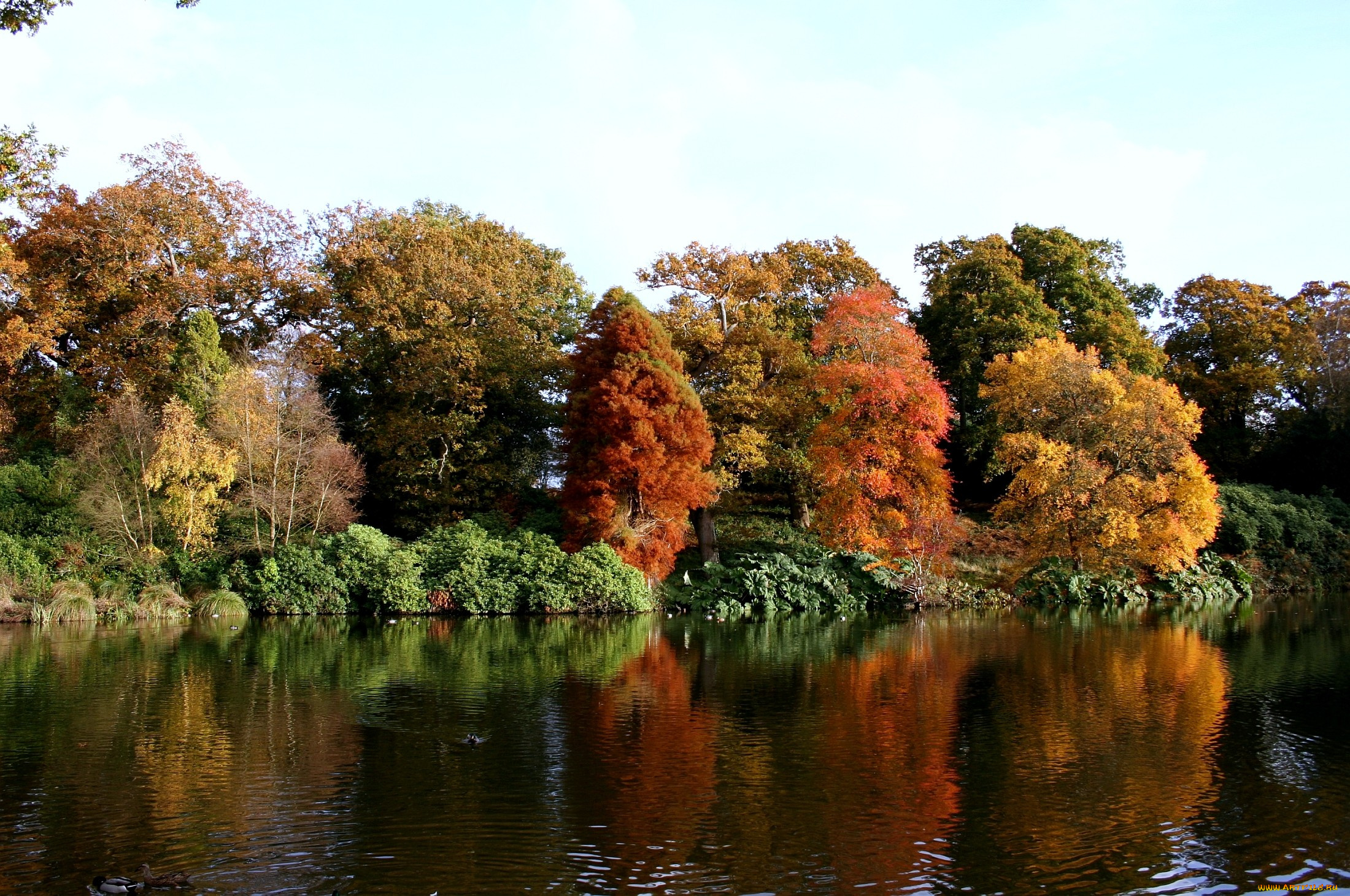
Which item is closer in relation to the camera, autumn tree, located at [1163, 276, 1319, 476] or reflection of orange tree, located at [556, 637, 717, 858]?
reflection of orange tree, located at [556, 637, 717, 858]

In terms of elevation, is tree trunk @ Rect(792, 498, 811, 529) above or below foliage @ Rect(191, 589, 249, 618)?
above

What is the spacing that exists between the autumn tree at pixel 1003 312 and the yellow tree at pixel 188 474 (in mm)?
25845

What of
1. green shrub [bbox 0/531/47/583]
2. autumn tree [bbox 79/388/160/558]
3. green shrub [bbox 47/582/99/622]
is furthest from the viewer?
autumn tree [bbox 79/388/160/558]

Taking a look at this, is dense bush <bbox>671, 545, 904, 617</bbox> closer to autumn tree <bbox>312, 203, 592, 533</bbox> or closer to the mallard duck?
autumn tree <bbox>312, 203, 592, 533</bbox>

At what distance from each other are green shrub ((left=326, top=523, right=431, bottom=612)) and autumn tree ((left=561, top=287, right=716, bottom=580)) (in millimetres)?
4632

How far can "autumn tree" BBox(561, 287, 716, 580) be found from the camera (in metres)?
29.9

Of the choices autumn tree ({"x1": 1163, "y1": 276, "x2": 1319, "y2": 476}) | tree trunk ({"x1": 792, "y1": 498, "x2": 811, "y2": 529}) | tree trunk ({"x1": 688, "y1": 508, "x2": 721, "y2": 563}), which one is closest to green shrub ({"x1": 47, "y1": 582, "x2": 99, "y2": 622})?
tree trunk ({"x1": 688, "y1": 508, "x2": 721, "y2": 563})

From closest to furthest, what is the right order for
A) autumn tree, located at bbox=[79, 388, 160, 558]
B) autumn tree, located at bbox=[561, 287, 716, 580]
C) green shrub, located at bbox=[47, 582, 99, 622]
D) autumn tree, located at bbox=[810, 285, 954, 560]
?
green shrub, located at bbox=[47, 582, 99, 622], autumn tree, located at bbox=[79, 388, 160, 558], autumn tree, located at bbox=[561, 287, 716, 580], autumn tree, located at bbox=[810, 285, 954, 560]

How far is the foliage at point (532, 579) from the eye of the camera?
95.5 ft

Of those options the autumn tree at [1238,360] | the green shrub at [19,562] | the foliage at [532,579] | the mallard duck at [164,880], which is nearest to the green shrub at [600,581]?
the foliage at [532,579]

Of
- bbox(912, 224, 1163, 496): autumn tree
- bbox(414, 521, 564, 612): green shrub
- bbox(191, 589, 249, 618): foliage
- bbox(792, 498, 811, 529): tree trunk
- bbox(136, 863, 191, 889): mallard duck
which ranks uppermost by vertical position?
A: bbox(912, 224, 1163, 496): autumn tree

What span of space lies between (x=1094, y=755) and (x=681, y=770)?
191 inches

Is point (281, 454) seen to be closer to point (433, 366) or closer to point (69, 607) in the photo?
point (433, 366)

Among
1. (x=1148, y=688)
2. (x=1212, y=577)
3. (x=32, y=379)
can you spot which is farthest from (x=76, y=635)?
(x=1212, y=577)
